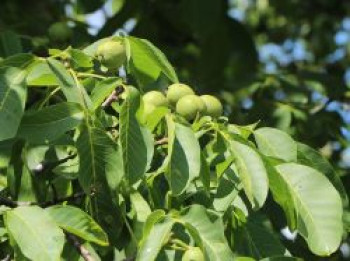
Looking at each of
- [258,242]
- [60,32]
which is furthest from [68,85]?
[60,32]

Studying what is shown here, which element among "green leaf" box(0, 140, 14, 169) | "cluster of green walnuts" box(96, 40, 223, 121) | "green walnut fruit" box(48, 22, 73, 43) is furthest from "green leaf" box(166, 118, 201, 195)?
"green walnut fruit" box(48, 22, 73, 43)

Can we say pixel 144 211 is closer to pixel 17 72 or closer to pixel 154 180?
pixel 154 180

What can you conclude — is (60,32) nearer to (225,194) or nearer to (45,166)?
(45,166)

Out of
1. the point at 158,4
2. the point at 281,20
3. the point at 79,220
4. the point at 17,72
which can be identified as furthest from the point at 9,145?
the point at 281,20

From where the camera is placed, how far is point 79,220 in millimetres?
1548

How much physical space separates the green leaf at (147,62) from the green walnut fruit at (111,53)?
30 millimetres

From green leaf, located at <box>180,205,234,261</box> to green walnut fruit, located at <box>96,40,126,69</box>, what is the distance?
0.40 m

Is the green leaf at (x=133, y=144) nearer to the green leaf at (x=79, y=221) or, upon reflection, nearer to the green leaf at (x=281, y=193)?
the green leaf at (x=79, y=221)

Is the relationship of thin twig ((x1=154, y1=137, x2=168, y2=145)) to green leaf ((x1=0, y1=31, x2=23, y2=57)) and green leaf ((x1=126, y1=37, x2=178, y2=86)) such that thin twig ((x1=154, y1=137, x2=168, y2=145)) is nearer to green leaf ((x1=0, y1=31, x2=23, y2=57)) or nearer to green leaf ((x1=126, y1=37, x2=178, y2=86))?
green leaf ((x1=126, y1=37, x2=178, y2=86))

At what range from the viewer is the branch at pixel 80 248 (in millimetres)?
1585

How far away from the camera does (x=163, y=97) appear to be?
183cm

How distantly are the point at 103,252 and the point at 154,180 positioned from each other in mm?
201

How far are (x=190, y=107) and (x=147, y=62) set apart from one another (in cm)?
13

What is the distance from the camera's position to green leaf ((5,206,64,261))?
4.70 feet
